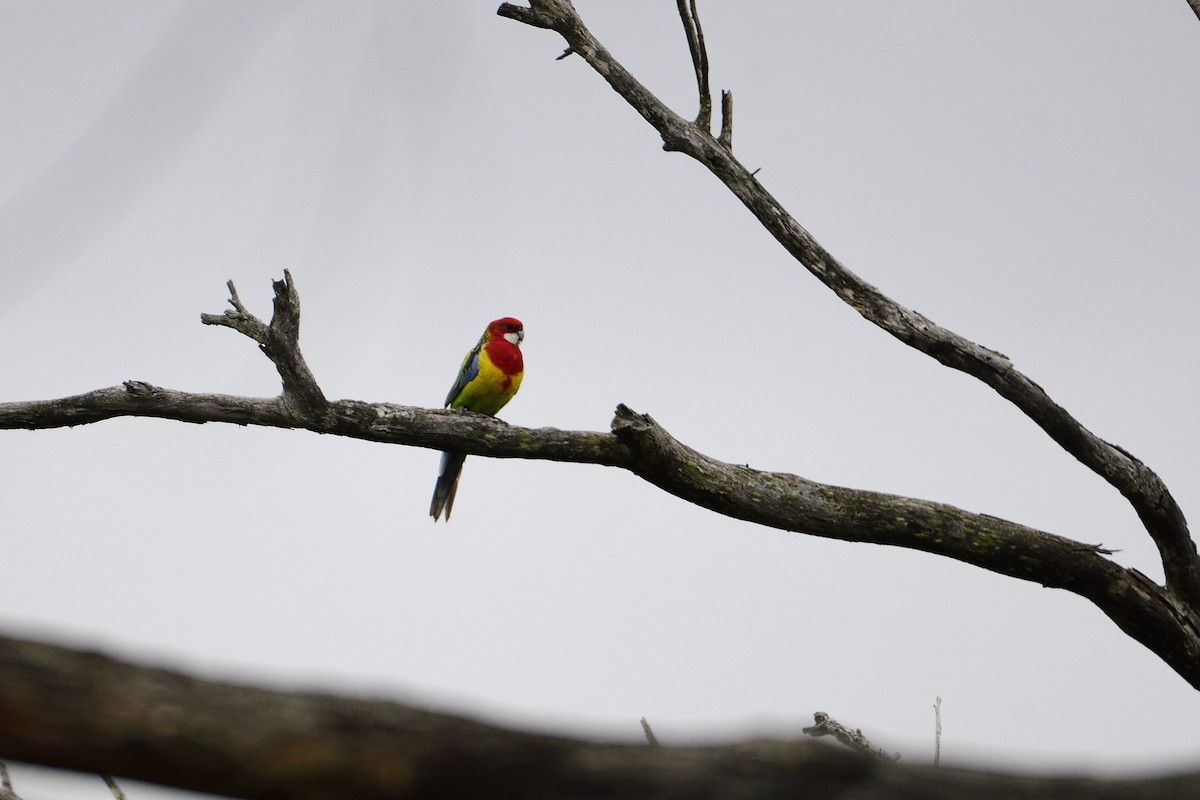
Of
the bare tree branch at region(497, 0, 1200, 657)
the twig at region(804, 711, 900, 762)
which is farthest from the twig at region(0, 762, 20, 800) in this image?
the bare tree branch at region(497, 0, 1200, 657)

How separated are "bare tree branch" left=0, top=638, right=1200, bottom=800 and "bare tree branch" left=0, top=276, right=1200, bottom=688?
2.39 metres

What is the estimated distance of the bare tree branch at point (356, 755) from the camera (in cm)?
131

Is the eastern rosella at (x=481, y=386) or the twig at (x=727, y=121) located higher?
the twig at (x=727, y=121)

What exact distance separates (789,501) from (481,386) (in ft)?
10.7

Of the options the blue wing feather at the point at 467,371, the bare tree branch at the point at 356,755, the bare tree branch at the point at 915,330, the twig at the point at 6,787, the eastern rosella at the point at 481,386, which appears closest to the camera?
the bare tree branch at the point at 356,755

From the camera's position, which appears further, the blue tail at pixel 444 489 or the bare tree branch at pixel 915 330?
the blue tail at pixel 444 489

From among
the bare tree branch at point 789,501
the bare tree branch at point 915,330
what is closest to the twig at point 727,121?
the bare tree branch at point 915,330

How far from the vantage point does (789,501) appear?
3939 millimetres

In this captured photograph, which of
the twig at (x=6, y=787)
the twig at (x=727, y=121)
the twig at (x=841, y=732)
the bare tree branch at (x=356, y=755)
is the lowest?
the twig at (x=6, y=787)

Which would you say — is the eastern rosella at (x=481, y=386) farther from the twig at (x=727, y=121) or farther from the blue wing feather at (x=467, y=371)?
the twig at (x=727, y=121)

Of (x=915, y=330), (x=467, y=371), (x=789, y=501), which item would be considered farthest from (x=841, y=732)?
(x=467, y=371)

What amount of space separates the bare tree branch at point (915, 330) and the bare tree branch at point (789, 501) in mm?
203

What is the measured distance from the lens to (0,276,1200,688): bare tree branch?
390 centimetres

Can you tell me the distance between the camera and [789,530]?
4004mm
